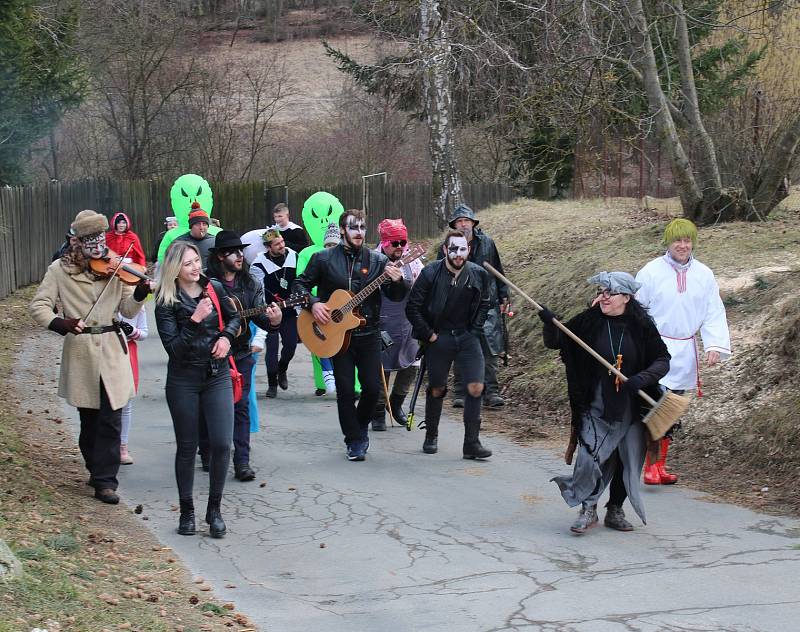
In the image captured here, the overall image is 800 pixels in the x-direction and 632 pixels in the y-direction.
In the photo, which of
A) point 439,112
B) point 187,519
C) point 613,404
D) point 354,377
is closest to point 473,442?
point 354,377

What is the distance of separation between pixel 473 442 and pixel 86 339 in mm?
3274

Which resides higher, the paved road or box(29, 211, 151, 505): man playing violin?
box(29, 211, 151, 505): man playing violin

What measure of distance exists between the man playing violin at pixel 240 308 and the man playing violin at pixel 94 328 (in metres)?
0.58

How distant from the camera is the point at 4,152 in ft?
75.8

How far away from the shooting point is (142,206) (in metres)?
29.4

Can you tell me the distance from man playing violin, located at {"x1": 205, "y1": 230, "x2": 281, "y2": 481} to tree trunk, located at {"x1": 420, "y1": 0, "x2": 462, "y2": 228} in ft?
28.7

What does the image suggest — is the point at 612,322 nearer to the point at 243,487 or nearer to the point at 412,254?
the point at 412,254

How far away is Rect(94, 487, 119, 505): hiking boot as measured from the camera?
8.35m

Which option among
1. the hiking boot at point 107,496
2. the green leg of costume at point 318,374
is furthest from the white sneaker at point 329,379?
the hiking boot at point 107,496

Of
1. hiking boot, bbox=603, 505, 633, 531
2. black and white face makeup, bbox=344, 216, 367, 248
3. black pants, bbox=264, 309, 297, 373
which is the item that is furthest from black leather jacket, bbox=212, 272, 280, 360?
black pants, bbox=264, 309, 297, 373

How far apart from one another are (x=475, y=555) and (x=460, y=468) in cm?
238

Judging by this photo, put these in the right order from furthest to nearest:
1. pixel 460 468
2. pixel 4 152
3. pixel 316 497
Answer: pixel 4 152, pixel 460 468, pixel 316 497

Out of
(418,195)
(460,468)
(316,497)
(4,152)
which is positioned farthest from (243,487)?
(418,195)

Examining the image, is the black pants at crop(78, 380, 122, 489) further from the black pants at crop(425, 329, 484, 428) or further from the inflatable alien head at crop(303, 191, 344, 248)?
the inflatable alien head at crop(303, 191, 344, 248)
